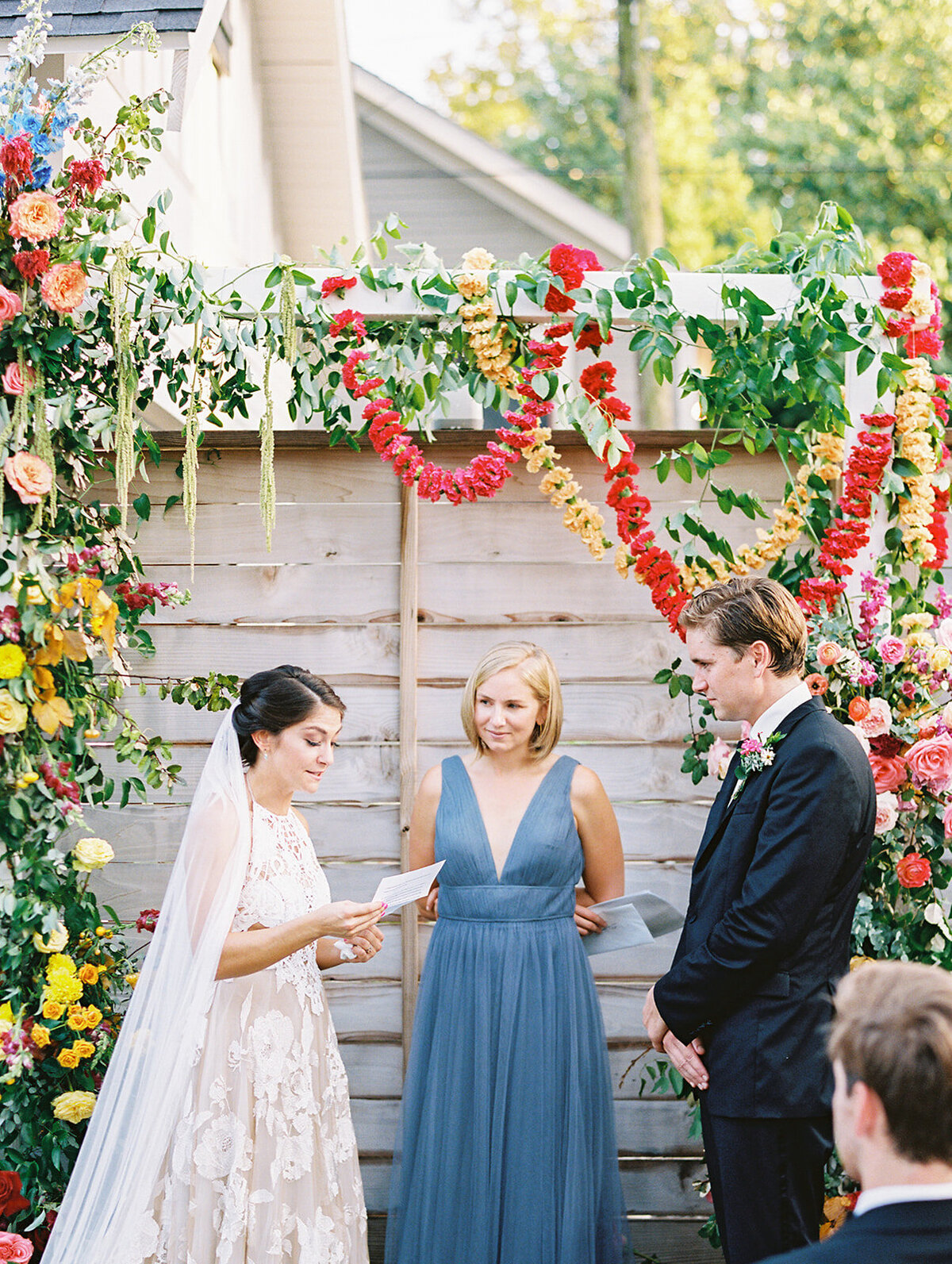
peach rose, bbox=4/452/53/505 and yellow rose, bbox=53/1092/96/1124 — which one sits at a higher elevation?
peach rose, bbox=4/452/53/505

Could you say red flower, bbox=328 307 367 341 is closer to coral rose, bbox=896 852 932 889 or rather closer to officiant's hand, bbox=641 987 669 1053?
officiant's hand, bbox=641 987 669 1053

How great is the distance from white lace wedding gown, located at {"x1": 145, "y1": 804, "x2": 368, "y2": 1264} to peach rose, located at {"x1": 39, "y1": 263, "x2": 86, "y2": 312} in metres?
1.24

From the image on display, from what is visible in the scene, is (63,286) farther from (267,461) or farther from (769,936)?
(769,936)

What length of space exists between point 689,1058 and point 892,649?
1.11m

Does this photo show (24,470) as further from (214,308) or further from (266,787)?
(266,787)

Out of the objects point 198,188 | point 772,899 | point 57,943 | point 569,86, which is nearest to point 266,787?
point 57,943

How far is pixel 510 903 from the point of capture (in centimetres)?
293

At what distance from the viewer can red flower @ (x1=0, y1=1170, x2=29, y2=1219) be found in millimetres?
2723

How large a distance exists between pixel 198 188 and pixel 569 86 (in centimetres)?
1599

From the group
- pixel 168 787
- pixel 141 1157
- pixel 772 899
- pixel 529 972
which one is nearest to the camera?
pixel 772 899

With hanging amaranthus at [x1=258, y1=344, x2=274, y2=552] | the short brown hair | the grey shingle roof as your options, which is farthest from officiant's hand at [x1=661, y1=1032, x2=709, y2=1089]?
the grey shingle roof

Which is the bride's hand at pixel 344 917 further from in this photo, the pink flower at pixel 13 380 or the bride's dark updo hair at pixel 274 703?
the pink flower at pixel 13 380

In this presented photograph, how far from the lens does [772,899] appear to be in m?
2.28

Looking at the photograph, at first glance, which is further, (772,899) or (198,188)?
(198,188)
